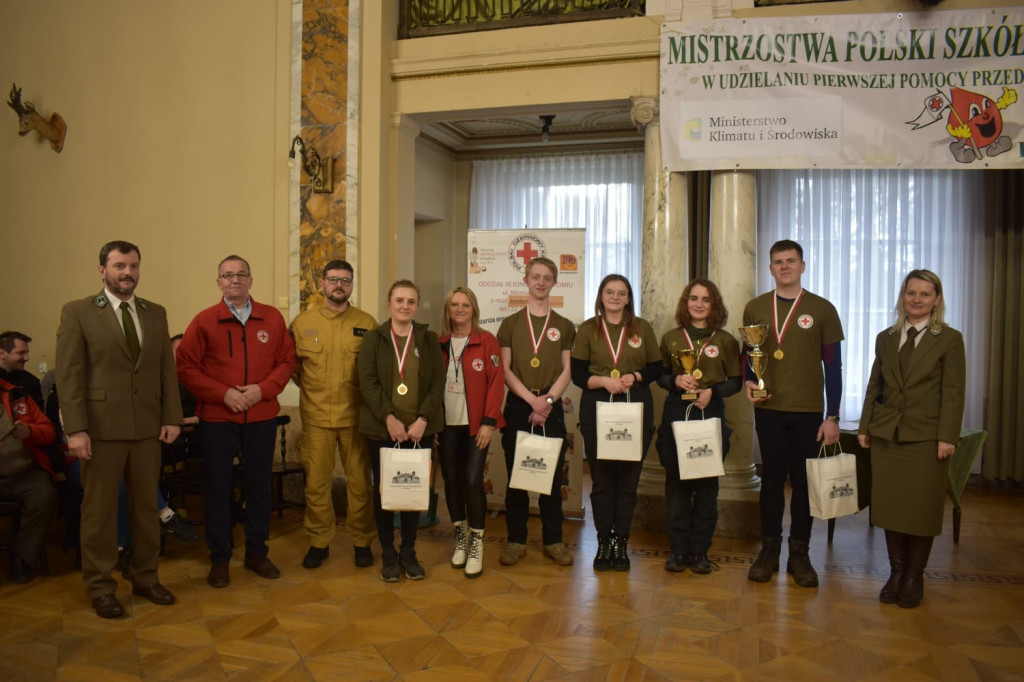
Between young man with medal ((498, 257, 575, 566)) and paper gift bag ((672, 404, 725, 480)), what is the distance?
0.61 meters

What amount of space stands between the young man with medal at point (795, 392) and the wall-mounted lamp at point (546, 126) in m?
3.84

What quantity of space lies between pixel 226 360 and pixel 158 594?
1.07 metres

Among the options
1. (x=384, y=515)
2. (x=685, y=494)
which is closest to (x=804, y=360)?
(x=685, y=494)

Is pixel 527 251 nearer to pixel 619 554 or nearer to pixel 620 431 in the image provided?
pixel 620 431

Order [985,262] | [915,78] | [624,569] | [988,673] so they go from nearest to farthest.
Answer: [988,673], [624,569], [915,78], [985,262]

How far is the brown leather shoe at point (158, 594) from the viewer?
11.2 feet

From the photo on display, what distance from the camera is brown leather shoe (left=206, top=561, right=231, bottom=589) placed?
144 inches

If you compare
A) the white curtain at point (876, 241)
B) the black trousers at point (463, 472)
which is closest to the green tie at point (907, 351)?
the black trousers at point (463, 472)

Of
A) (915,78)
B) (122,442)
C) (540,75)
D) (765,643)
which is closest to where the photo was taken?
(765,643)

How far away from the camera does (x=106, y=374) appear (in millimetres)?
3229

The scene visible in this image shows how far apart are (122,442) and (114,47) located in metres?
4.01

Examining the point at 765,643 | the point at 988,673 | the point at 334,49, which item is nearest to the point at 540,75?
the point at 334,49

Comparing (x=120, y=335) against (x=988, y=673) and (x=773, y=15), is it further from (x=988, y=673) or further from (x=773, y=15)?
(x=773, y=15)

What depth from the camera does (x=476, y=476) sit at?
3.82m
